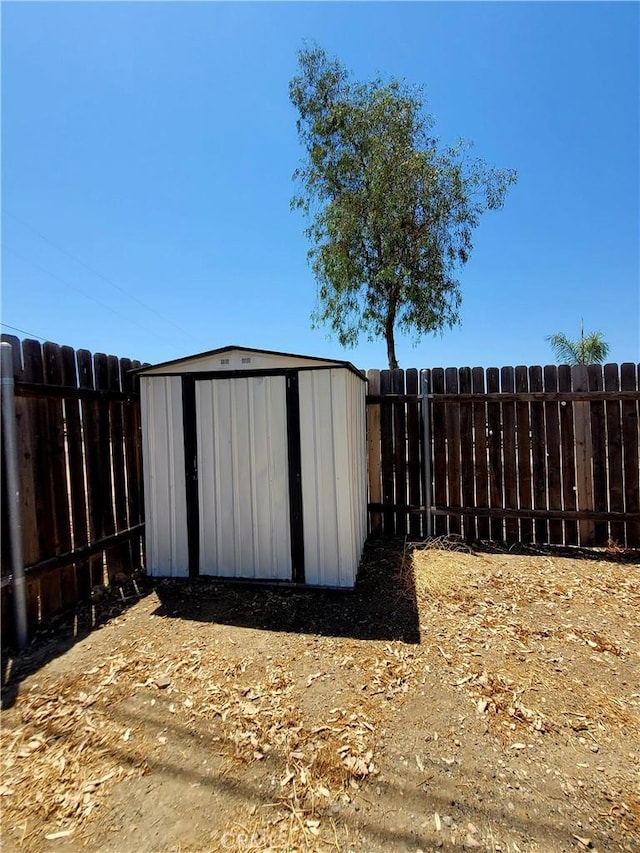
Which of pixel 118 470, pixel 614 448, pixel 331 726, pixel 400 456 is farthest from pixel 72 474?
pixel 614 448

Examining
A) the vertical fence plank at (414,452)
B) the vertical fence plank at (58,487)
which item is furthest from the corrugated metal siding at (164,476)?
the vertical fence plank at (414,452)

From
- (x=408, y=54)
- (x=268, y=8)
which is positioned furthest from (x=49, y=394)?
(x=408, y=54)

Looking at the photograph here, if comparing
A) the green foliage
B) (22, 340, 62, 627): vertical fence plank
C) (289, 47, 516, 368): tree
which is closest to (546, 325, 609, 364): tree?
the green foliage

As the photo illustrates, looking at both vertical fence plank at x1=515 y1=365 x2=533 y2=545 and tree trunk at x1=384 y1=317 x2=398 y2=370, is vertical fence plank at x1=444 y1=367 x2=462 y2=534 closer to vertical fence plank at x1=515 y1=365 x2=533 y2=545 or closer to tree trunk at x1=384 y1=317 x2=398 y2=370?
vertical fence plank at x1=515 y1=365 x2=533 y2=545

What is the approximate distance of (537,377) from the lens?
4.62 metres

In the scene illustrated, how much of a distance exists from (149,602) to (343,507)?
6.05 ft

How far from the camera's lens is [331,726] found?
6.27 ft

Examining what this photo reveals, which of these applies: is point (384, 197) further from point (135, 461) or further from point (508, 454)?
point (135, 461)

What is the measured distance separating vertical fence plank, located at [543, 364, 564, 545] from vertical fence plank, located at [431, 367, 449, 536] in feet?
3.77

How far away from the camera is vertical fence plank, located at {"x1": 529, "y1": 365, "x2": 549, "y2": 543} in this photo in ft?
15.1

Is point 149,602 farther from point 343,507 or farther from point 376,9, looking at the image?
point 376,9

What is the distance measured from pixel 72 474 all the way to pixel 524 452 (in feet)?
15.4

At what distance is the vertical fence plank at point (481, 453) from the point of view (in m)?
4.78

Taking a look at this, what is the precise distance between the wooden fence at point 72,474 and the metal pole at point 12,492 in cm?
6
